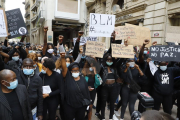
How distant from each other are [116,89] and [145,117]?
2350 mm

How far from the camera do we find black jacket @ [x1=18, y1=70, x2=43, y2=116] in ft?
7.81

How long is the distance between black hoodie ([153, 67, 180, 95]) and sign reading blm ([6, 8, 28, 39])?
12.4 feet

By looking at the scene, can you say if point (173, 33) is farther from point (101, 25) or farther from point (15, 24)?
point (15, 24)

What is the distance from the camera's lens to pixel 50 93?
8.78 feet

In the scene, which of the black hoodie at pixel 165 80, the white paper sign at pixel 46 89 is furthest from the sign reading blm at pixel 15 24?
the black hoodie at pixel 165 80

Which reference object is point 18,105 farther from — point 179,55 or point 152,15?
point 152,15

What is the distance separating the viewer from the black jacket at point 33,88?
7.81 ft

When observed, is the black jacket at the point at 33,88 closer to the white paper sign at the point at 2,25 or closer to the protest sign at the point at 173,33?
the white paper sign at the point at 2,25

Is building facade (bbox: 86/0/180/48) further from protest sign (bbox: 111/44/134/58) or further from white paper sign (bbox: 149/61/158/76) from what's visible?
protest sign (bbox: 111/44/134/58)

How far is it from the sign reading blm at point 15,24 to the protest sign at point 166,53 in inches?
137

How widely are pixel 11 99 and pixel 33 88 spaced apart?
1.68 ft

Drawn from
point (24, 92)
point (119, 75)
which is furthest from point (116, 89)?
point (24, 92)

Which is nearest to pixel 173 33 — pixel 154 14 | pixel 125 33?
pixel 125 33

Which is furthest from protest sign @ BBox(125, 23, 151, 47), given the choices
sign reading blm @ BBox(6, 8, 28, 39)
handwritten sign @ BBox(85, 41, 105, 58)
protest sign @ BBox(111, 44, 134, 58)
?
sign reading blm @ BBox(6, 8, 28, 39)
